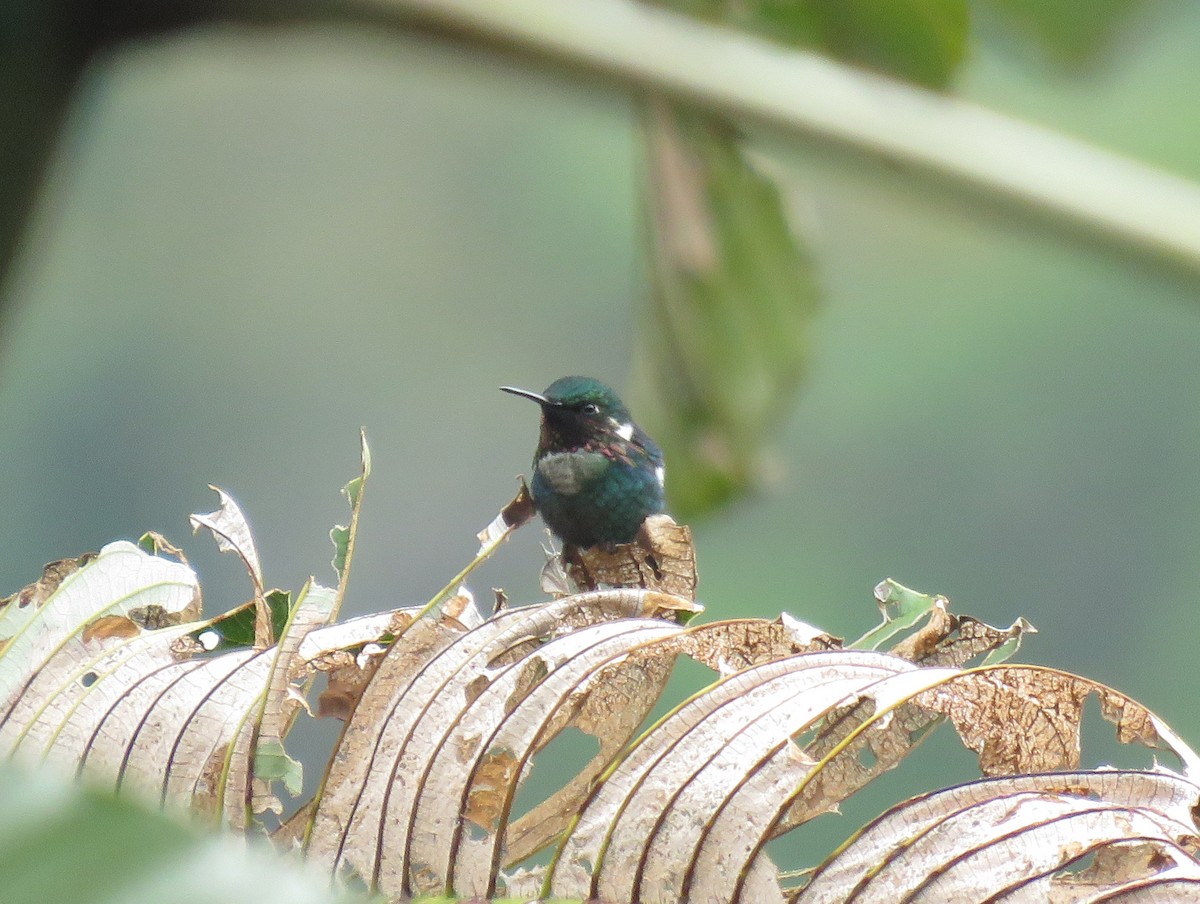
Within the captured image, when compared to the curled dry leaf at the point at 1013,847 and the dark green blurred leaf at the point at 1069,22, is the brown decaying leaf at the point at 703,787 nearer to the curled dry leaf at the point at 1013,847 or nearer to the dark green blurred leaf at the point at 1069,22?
the curled dry leaf at the point at 1013,847

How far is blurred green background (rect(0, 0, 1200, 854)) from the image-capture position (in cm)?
1305

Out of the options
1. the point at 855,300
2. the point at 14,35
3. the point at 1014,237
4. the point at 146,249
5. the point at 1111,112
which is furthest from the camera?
the point at 146,249

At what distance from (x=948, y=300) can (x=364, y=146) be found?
324 inches

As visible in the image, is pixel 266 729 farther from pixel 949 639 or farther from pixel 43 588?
pixel 949 639

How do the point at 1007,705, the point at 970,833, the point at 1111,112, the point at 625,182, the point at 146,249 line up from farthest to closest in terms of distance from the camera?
the point at 146,249 < the point at 625,182 < the point at 1111,112 < the point at 1007,705 < the point at 970,833

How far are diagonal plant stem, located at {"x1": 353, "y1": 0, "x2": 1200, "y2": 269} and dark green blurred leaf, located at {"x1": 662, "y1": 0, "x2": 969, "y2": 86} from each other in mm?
122

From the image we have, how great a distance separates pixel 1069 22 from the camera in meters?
2.33

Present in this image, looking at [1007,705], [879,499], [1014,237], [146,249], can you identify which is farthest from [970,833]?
[146,249]

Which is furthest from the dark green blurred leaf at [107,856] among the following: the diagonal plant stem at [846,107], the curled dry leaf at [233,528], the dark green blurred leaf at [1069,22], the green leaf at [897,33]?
the dark green blurred leaf at [1069,22]

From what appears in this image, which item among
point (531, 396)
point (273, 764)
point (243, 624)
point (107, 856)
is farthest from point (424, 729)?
point (531, 396)

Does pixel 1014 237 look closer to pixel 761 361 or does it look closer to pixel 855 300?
pixel 761 361

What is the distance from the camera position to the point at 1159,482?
15875 mm

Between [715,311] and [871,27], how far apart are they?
506 millimetres

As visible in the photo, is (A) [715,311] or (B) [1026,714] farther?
(A) [715,311]
